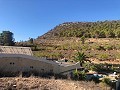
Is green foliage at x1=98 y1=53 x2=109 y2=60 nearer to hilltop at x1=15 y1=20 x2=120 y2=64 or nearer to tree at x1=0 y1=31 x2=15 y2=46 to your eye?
hilltop at x1=15 y1=20 x2=120 y2=64

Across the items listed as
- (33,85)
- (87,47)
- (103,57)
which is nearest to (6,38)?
(87,47)

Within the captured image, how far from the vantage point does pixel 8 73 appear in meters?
24.9

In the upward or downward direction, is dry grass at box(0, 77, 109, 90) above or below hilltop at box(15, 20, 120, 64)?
below

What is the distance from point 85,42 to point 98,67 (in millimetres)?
41604

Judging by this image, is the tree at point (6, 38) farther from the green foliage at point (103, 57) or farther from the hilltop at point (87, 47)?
the green foliage at point (103, 57)

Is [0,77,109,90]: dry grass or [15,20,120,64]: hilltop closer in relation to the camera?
[0,77,109,90]: dry grass

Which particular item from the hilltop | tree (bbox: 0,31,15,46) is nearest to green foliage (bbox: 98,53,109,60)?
the hilltop

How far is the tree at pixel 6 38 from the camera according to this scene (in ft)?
261

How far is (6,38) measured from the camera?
8062 cm

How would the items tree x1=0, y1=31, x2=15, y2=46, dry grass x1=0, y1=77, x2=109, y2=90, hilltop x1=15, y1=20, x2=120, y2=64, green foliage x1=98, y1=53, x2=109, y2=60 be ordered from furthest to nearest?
tree x1=0, y1=31, x2=15, y2=46 < hilltop x1=15, y1=20, x2=120, y2=64 < green foliage x1=98, y1=53, x2=109, y2=60 < dry grass x1=0, y1=77, x2=109, y2=90

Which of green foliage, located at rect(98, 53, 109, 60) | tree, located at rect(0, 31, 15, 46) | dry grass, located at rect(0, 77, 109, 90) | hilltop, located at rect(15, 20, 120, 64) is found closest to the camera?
dry grass, located at rect(0, 77, 109, 90)

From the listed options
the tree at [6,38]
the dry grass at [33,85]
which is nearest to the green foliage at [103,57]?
the tree at [6,38]

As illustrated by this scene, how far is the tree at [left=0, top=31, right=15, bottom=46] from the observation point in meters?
79.5

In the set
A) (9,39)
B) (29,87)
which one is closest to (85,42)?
(9,39)
